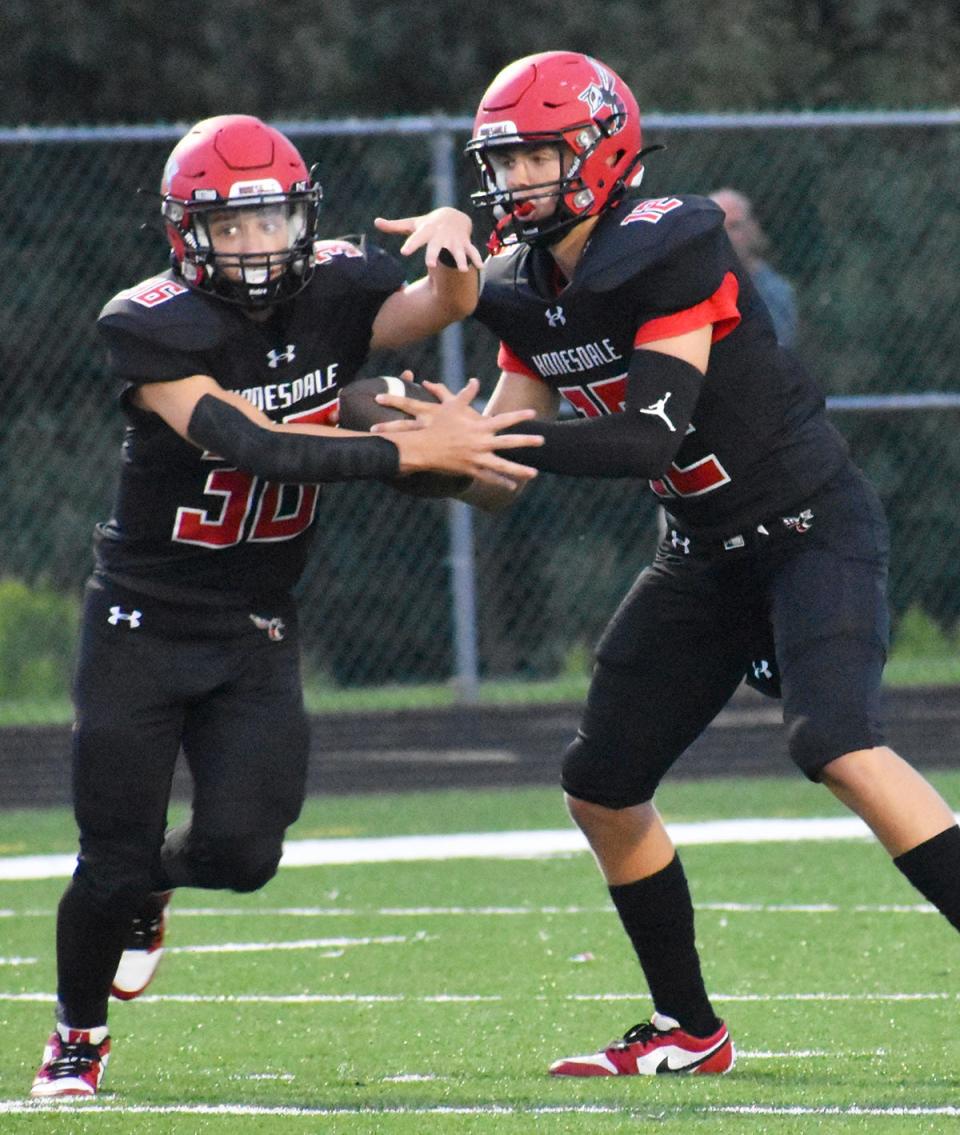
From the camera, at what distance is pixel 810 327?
11.4 meters

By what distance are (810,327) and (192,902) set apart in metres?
6.06

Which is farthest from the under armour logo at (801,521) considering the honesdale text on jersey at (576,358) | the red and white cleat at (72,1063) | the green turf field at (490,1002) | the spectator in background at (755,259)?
the spectator in background at (755,259)

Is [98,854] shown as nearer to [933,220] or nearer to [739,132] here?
[739,132]

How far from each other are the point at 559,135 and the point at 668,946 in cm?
158

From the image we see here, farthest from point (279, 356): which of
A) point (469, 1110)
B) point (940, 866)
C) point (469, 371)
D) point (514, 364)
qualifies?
point (469, 371)

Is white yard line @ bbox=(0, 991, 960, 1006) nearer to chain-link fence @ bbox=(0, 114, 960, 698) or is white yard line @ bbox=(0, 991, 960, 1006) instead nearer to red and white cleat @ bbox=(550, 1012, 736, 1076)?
red and white cleat @ bbox=(550, 1012, 736, 1076)

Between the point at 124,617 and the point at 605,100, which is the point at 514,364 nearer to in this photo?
the point at 605,100

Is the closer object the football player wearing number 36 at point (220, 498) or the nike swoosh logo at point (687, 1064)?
the football player wearing number 36 at point (220, 498)

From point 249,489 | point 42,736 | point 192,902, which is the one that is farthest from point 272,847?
point 42,736

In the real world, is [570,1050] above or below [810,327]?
above

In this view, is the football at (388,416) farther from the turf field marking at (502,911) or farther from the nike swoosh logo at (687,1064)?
the turf field marking at (502,911)

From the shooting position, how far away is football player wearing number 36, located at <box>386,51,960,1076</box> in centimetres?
385

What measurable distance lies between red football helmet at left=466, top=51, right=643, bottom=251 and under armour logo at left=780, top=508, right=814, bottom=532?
0.70 meters

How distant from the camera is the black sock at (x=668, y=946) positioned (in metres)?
4.14
